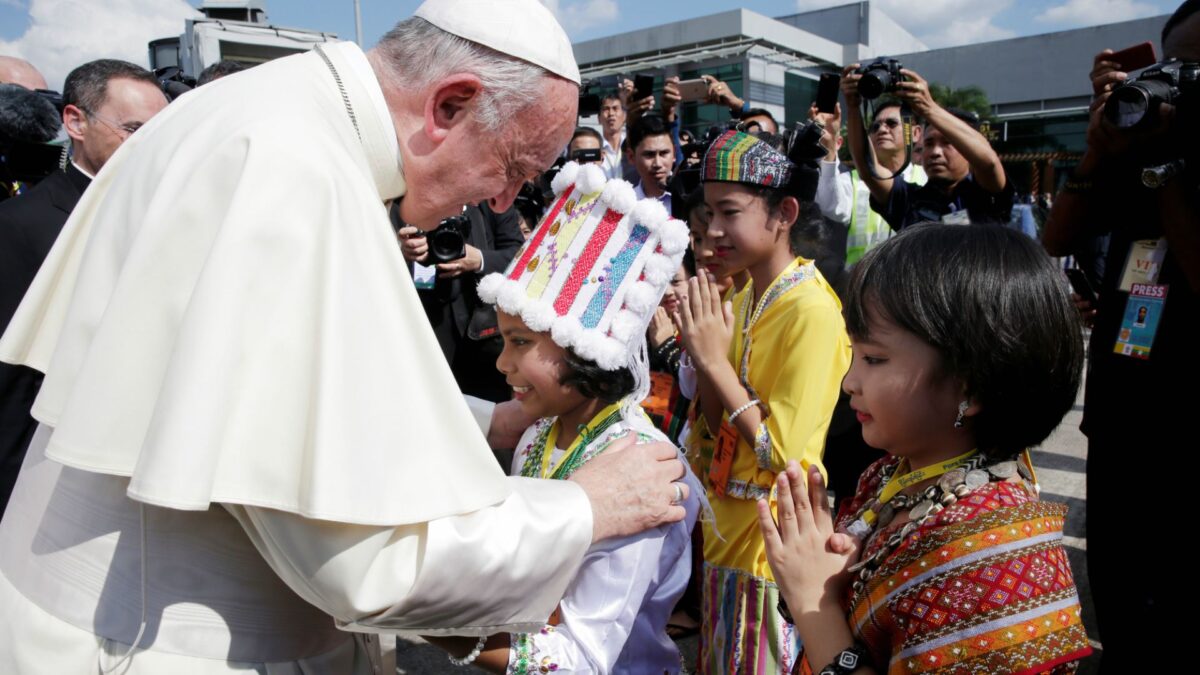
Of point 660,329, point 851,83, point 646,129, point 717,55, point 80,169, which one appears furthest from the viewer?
point 717,55

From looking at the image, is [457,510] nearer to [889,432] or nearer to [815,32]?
A: [889,432]

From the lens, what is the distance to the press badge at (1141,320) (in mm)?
2690

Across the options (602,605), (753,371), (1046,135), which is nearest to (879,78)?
(753,371)

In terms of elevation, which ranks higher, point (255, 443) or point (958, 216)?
point (958, 216)

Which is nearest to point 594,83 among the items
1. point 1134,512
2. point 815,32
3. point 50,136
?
point 50,136

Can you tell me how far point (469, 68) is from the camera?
5.28 feet

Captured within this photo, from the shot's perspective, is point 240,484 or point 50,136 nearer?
point 240,484

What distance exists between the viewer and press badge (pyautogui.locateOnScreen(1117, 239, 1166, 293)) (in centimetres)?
271

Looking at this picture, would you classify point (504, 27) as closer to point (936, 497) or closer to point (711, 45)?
point (936, 497)

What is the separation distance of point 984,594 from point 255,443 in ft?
4.06

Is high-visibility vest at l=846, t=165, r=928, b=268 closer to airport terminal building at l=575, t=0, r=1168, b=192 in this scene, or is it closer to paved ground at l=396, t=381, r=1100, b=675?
paved ground at l=396, t=381, r=1100, b=675

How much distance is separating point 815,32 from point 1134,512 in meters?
61.7

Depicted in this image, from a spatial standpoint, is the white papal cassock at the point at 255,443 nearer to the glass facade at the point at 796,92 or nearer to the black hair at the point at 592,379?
the black hair at the point at 592,379

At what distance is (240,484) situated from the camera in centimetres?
122
